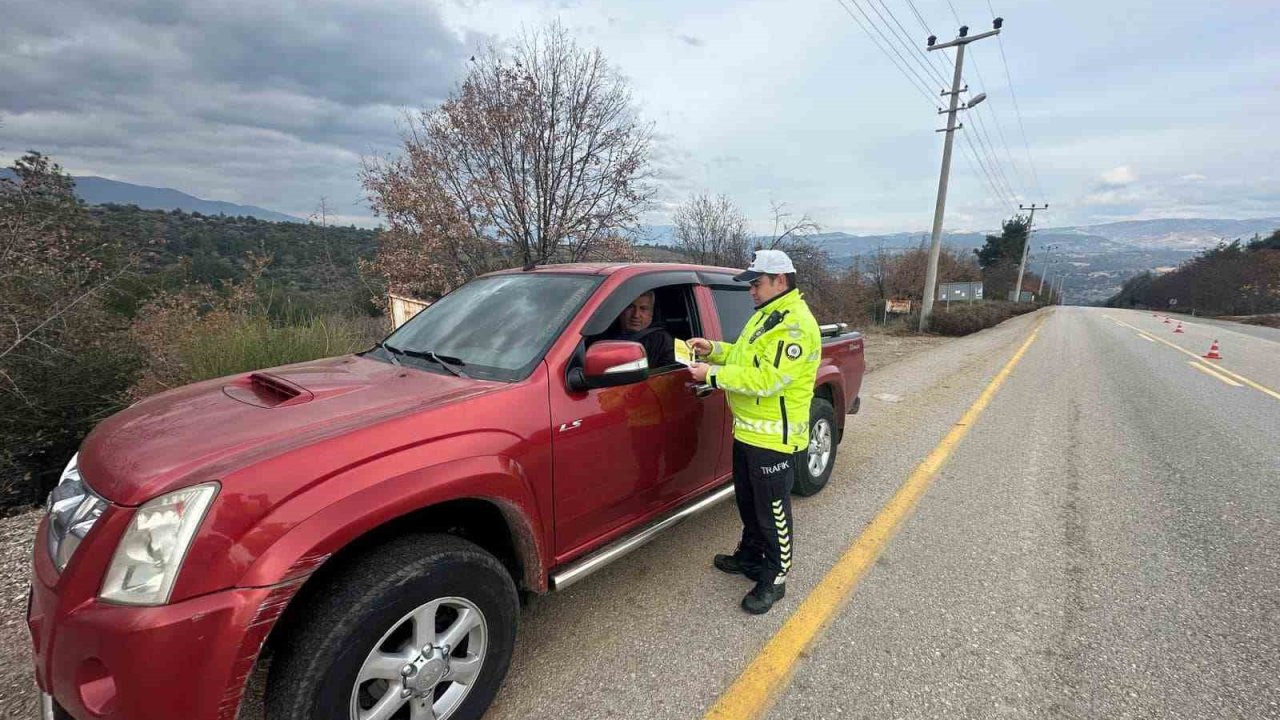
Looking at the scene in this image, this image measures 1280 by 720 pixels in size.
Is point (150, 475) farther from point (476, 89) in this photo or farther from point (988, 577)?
point (476, 89)

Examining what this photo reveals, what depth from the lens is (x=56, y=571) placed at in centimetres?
152

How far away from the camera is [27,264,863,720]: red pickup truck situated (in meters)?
1.41

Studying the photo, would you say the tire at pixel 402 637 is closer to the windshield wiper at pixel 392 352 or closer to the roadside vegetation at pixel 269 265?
the windshield wiper at pixel 392 352

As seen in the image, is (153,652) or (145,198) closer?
(153,652)

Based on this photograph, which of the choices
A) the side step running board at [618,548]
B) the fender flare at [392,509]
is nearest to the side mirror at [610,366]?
the fender flare at [392,509]

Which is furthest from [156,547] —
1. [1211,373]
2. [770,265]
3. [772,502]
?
[1211,373]

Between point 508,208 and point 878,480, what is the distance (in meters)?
7.47

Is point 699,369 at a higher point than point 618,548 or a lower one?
higher

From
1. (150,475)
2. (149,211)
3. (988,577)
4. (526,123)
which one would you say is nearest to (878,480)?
(988,577)

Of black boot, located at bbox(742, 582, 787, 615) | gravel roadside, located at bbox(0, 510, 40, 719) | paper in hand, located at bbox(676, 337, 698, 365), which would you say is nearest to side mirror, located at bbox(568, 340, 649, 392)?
paper in hand, located at bbox(676, 337, 698, 365)

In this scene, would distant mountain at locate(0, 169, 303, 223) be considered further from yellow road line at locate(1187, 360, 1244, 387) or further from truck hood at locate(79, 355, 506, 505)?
yellow road line at locate(1187, 360, 1244, 387)

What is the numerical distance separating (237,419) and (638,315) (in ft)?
6.35

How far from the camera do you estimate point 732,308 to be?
11.8 feet

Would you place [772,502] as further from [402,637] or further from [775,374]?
[402,637]
